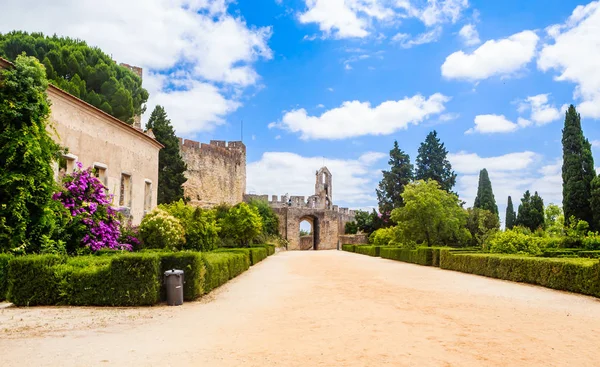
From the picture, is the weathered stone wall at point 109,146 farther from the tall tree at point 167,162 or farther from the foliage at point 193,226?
the tall tree at point 167,162

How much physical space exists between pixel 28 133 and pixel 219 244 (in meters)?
17.2

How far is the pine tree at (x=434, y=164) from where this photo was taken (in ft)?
138

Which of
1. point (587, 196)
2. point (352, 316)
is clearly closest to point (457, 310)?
point (352, 316)

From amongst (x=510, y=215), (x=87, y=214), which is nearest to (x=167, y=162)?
(x=87, y=214)

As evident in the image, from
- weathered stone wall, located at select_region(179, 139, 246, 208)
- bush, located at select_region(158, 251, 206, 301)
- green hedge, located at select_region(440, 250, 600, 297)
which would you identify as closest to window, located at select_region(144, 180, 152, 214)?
bush, located at select_region(158, 251, 206, 301)

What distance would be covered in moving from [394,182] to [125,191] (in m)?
30.2

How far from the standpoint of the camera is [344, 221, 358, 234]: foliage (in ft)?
187

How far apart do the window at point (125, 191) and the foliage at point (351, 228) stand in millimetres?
40468

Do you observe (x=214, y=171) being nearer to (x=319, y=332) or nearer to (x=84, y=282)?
(x=84, y=282)

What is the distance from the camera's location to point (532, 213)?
44.5m

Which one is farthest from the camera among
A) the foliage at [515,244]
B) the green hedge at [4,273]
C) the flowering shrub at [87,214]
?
the foliage at [515,244]

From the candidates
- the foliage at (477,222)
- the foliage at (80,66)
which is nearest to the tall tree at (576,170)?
the foliage at (477,222)

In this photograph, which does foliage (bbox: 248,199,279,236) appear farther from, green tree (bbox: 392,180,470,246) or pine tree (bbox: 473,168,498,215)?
pine tree (bbox: 473,168,498,215)

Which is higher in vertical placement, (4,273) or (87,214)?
(87,214)
